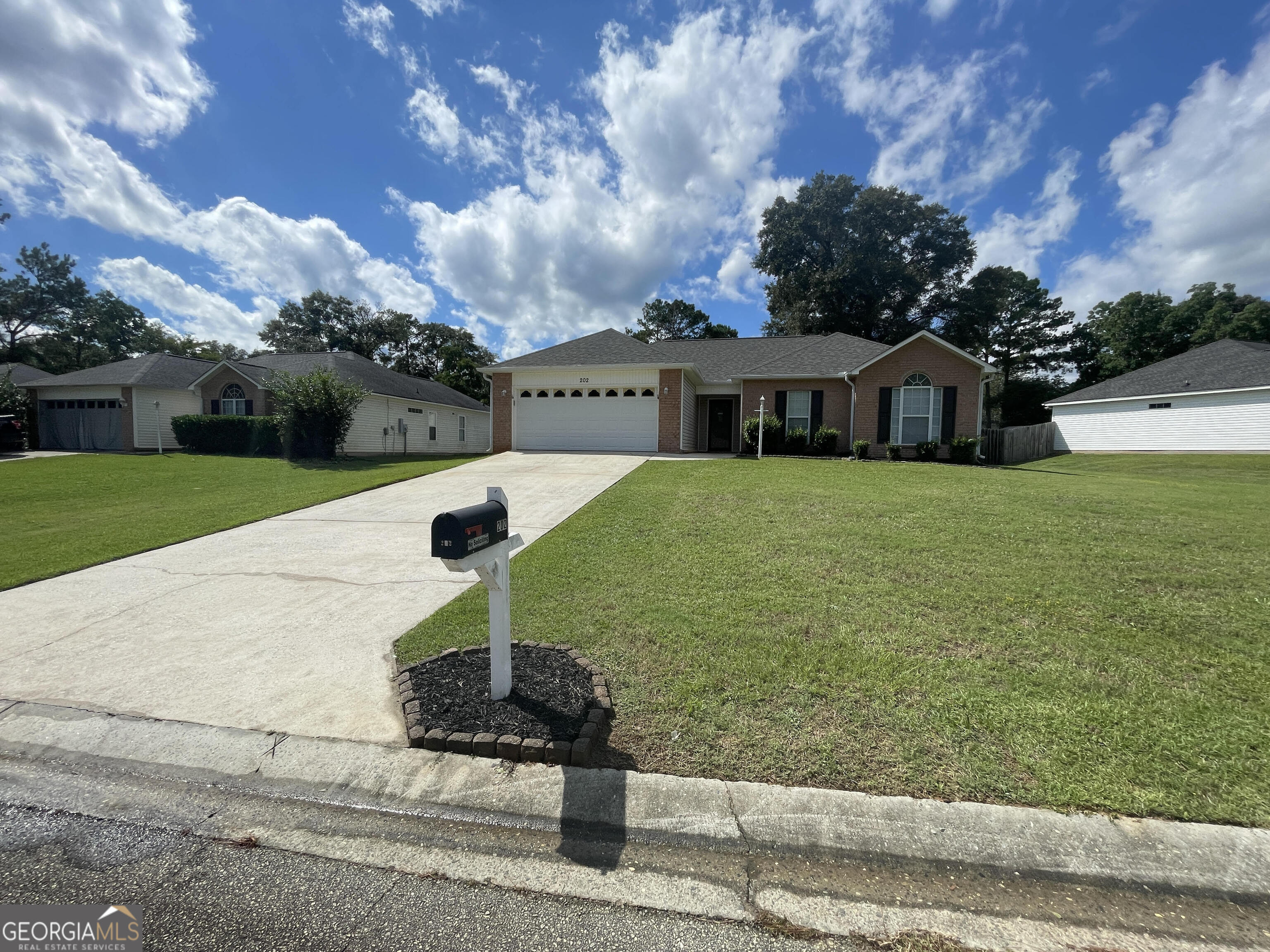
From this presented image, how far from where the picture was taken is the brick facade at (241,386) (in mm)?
21391

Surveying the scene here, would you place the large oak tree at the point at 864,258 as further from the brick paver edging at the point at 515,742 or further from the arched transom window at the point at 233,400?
the brick paver edging at the point at 515,742

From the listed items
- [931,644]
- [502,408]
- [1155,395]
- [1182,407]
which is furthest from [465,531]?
[1155,395]

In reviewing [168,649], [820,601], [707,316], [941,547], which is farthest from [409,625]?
[707,316]

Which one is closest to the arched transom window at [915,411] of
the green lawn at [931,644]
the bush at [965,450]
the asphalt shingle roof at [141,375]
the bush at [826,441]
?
the bush at [965,450]

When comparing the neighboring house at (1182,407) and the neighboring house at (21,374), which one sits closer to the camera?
the neighboring house at (1182,407)

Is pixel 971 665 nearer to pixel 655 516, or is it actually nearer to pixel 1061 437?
pixel 655 516

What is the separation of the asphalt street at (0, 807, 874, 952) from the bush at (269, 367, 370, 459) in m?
17.6

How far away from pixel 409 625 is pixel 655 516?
12.7 ft

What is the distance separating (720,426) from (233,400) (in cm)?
2057

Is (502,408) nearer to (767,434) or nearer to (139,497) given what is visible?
(767,434)

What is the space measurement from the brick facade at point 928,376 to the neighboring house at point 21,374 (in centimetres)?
3616

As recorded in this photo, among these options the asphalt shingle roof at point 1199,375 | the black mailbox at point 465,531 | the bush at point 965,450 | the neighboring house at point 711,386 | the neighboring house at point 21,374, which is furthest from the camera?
the neighboring house at point 21,374

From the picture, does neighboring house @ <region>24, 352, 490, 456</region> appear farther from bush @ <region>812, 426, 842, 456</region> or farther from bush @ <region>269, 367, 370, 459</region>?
bush @ <region>812, 426, 842, 456</region>

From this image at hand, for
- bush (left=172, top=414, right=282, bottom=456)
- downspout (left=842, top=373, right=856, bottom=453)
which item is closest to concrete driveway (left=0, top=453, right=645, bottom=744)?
downspout (left=842, top=373, right=856, bottom=453)
